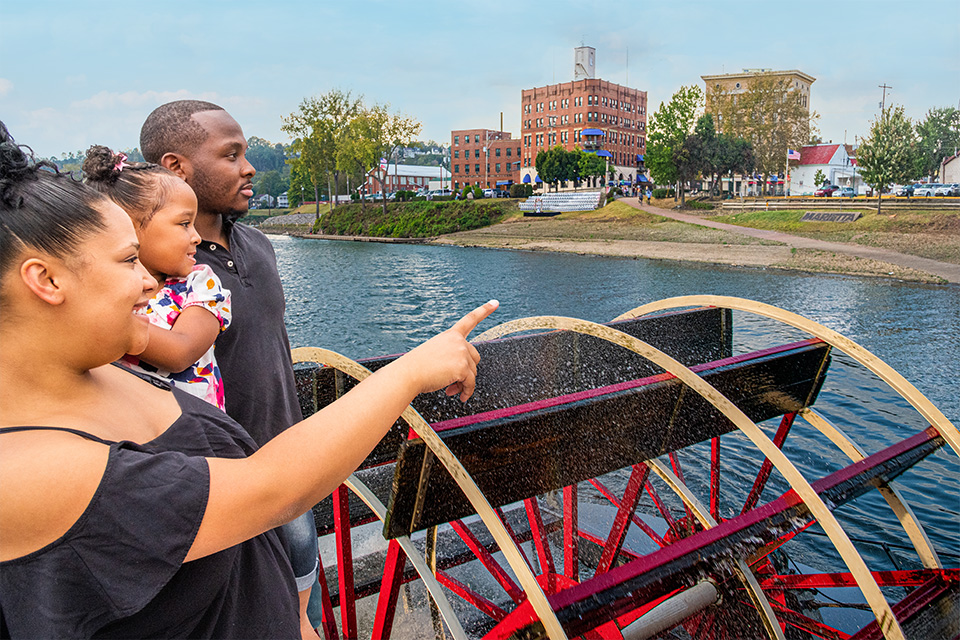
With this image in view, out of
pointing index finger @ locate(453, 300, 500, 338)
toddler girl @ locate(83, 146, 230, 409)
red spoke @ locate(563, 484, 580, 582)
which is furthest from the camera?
red spoke @ locate(563, 484, 580, 582)

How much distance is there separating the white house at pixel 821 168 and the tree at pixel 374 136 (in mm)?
33042

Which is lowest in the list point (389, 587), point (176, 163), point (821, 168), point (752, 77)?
point (389, 587)

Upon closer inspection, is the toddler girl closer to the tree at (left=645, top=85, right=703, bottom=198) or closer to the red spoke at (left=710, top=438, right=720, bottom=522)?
the red spoke at (left=710, top=438, right=720, bottom=522)

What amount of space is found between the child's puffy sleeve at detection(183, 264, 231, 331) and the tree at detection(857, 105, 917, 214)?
33.4 metres

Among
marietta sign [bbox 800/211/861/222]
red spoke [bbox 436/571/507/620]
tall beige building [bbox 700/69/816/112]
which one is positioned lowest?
red spoke [bbox 436/571/507/620]

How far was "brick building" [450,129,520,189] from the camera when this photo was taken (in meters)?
76.7

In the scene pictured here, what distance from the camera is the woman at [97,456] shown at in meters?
0.89

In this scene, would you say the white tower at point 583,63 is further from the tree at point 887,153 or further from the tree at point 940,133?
the tree at point 887,153

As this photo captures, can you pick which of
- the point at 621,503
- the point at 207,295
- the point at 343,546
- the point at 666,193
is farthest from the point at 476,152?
the point at 207,295

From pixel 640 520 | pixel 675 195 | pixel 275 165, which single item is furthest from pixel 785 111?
pixel 275 165

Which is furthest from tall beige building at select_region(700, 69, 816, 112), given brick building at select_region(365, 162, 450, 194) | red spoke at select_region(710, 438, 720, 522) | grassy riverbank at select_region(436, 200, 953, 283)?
red spoke at select_region(710, 438, 720, 522)

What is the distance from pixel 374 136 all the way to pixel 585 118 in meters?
24.0

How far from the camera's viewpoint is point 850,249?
25344 mm

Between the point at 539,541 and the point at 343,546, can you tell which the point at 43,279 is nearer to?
the point at 343,546
